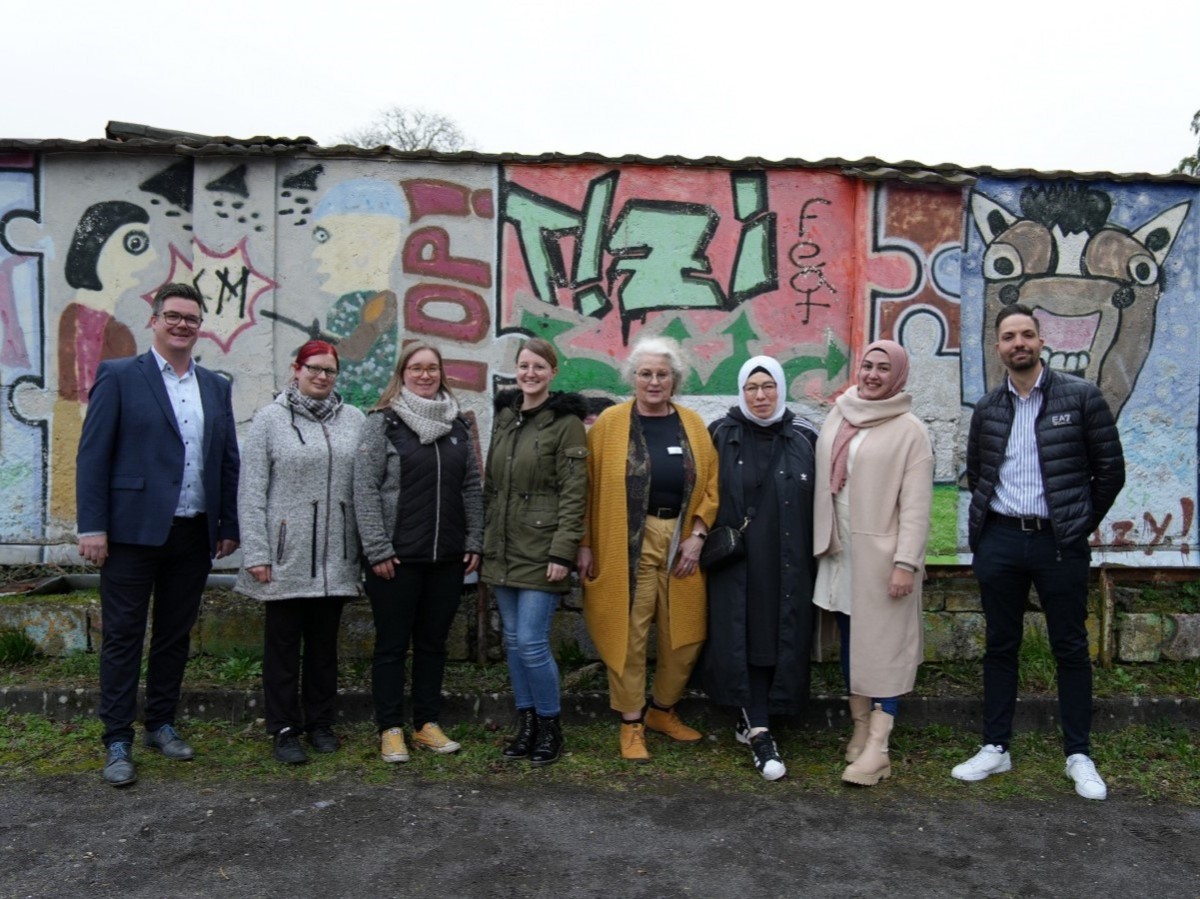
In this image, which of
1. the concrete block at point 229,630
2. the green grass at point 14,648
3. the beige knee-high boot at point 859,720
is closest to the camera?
the beige knee-high boot at point 859,720

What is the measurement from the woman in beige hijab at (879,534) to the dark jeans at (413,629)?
5.73 feet

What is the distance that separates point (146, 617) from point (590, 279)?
3147 mm

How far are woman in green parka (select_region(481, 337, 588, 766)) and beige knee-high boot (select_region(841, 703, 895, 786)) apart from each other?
135 cm

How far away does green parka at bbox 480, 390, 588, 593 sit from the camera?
14.7 ft

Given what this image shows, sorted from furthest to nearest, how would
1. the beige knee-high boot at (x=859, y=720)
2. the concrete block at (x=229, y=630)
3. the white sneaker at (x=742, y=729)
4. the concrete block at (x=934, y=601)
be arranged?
the concrete block at (x=934, y=601) < the concrete block at (x=229, y=630) < the white sneaker at (x=742, y=729) < the beige knee-high boot at (x=859, y=720)

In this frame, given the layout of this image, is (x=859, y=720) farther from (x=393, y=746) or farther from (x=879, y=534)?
(x=393, y=746)

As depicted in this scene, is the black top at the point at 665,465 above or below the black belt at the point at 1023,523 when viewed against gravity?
above

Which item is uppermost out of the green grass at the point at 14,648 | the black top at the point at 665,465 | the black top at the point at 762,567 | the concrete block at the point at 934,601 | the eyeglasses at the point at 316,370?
the eyeglasses at the point at 316,370

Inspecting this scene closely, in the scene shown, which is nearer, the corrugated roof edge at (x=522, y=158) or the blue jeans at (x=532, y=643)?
the blue jeans at (x=532, y=643)

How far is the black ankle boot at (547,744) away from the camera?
4648 millimetres

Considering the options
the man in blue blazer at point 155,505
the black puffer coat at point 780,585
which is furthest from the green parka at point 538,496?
the man in blue blazer at point 155,505

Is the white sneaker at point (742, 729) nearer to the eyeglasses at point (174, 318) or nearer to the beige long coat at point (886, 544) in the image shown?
the beige long coat at point (886, 544)

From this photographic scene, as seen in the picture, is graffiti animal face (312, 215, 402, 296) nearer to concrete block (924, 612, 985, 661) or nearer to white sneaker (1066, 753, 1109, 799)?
concrete block (924, 612, 985, 661)

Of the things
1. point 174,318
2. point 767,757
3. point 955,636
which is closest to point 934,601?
point 955,636
